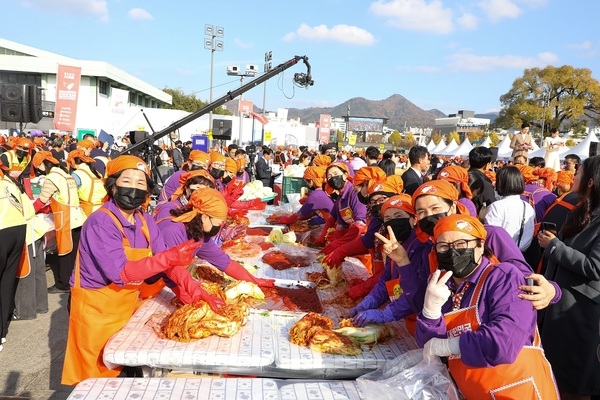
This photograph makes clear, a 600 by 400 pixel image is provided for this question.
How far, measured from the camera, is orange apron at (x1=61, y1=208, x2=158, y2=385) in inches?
113

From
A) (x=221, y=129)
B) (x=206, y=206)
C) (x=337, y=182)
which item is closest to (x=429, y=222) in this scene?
(x=206, y=206)

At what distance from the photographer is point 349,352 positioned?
107 inches

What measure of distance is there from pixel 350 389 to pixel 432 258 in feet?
2.71

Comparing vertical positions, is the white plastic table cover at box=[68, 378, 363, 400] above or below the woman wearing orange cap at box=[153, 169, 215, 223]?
below

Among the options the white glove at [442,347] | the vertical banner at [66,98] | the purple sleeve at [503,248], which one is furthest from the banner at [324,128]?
the white glove at [442,347]

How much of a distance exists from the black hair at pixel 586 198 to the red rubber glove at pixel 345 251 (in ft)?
5.71

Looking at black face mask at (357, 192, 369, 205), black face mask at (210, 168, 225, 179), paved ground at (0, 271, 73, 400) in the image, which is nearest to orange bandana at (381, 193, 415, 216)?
black face mask at (357, 192, 369, 205)

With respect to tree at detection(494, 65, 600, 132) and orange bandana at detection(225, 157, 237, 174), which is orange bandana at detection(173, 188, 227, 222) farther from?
tree at detection(494, 65, 600, 132)

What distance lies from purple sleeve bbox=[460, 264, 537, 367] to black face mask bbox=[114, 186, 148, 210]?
88.7 inches

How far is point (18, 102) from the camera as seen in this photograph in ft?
→ 25.8

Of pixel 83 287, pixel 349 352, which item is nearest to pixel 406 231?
pixel 349 352

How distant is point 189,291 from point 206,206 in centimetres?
61

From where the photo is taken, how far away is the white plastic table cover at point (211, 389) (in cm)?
221

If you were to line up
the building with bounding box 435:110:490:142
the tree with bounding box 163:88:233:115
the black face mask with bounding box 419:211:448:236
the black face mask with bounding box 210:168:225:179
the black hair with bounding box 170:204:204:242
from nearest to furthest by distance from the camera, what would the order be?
the black face mask with bounding box 419:211:448:236 → the black hair with bounding box 170:204:204:242 → the black face mask with bounding box 210:168:225:179 → the tree with bounding box 163:88:233:115 → the building with bounding box 435:110:490:142
